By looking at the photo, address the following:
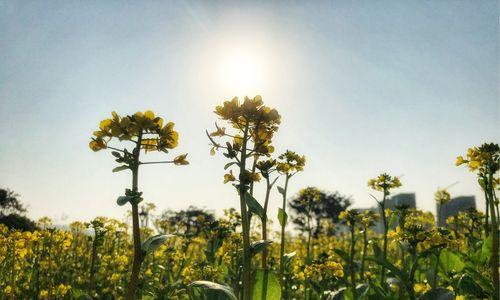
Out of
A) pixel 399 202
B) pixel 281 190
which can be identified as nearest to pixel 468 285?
pixel 281 190

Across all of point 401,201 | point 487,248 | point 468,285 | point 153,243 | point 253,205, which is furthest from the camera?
point 401,201

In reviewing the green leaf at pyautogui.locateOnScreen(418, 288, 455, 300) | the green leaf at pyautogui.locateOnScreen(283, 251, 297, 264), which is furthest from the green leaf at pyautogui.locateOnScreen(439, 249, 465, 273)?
the green leaf at pyautogui.locateOnScreen(283, 251, 297, 264)

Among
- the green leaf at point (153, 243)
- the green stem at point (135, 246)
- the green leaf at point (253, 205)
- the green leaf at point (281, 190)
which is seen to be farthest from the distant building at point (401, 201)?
the green stem at point (135, 246)

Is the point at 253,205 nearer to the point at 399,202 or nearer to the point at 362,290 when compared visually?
the point at 362,290

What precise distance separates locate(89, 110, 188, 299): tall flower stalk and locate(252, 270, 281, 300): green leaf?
968 mm

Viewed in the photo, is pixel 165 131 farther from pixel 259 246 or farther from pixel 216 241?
pixel 216 241

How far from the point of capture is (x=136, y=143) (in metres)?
2.25

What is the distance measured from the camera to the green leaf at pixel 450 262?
3885mm

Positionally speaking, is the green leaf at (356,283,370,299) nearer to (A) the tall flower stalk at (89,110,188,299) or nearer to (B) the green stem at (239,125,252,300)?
(B) the green stem at (239,125,252,300)

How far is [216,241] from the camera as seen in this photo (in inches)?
184

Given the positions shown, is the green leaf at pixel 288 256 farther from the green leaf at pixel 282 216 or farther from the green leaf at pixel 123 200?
the green leaf at pixel 123 200

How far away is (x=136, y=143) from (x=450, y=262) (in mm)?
3677

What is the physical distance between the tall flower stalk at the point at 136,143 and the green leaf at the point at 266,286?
0.97 metres

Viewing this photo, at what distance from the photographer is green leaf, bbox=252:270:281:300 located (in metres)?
2.72
